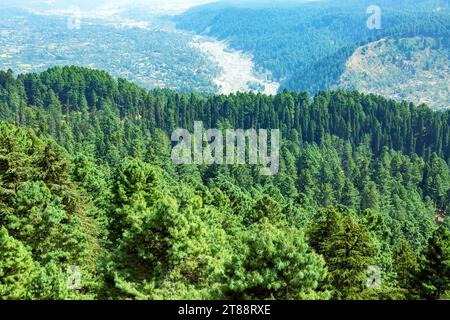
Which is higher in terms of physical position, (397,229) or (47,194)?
(47,194)

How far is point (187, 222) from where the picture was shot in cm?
2938

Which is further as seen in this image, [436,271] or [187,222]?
[436,271]

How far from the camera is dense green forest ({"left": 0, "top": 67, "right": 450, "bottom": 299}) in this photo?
25844mm

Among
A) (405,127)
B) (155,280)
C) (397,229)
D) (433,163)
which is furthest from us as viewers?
(405,127)

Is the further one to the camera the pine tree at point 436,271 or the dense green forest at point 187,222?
the pine tree at point 436,271

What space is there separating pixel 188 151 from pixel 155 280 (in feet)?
310

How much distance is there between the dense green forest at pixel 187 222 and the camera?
25844 millimetres

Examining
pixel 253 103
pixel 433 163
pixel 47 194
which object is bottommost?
pixel 433 163

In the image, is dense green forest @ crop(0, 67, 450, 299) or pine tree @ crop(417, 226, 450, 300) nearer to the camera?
dense green forest @ crop(0, 67, 450, 299)

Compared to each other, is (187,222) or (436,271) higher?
(187,222)
